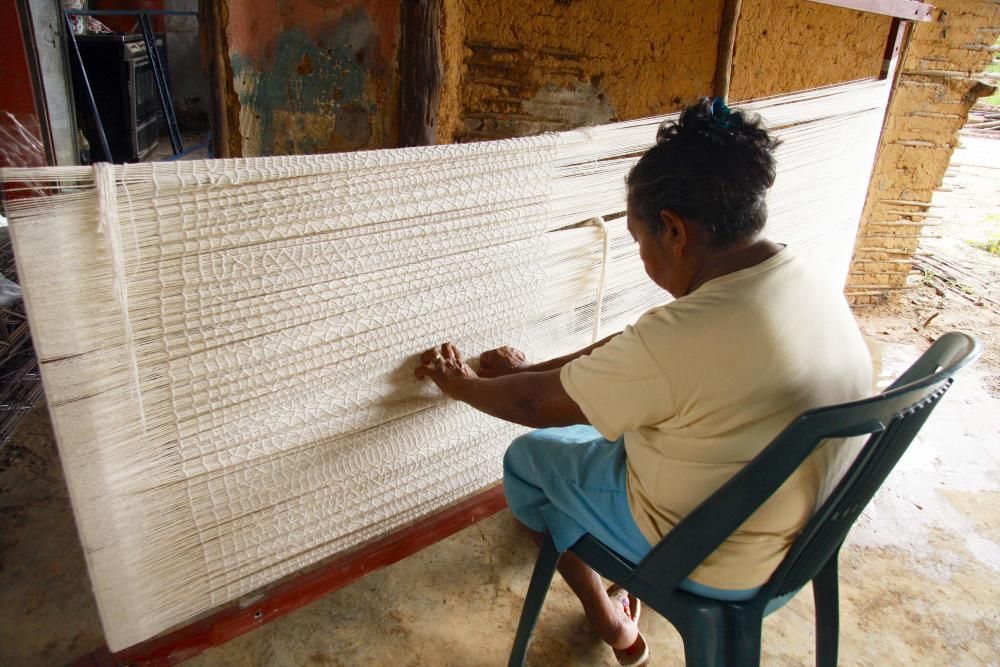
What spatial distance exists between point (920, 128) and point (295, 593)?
397cm

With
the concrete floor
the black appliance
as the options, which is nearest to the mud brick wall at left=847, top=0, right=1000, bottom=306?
the concrete floor

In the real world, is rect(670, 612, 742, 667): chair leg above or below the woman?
below

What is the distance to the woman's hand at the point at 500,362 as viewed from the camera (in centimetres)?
154

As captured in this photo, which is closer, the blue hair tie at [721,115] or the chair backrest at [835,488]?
the chair backrest at [835,488]

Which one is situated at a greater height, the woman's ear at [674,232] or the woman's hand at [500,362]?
the woman's ear at [674,232]

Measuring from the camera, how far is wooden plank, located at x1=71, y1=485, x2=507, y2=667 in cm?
132

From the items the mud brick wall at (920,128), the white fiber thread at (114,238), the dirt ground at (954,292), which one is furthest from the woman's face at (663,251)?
the mud brick wall at (920,128)

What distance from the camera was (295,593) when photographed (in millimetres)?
1479

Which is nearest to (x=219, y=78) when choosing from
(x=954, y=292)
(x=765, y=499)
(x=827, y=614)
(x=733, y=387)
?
(x=733, y=387)

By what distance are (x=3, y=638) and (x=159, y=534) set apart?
82 centimetres

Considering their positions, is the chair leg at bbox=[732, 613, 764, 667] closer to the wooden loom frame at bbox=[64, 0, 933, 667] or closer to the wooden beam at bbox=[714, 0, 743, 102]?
the wooden loom frame at bbox=[64, 0, 933, 667]

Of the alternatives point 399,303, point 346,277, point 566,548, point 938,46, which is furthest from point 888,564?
point 938,46

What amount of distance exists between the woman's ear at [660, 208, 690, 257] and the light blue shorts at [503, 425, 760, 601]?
0.40 metres

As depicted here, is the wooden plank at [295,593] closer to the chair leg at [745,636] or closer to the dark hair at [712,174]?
the chair leg at [745,636]
